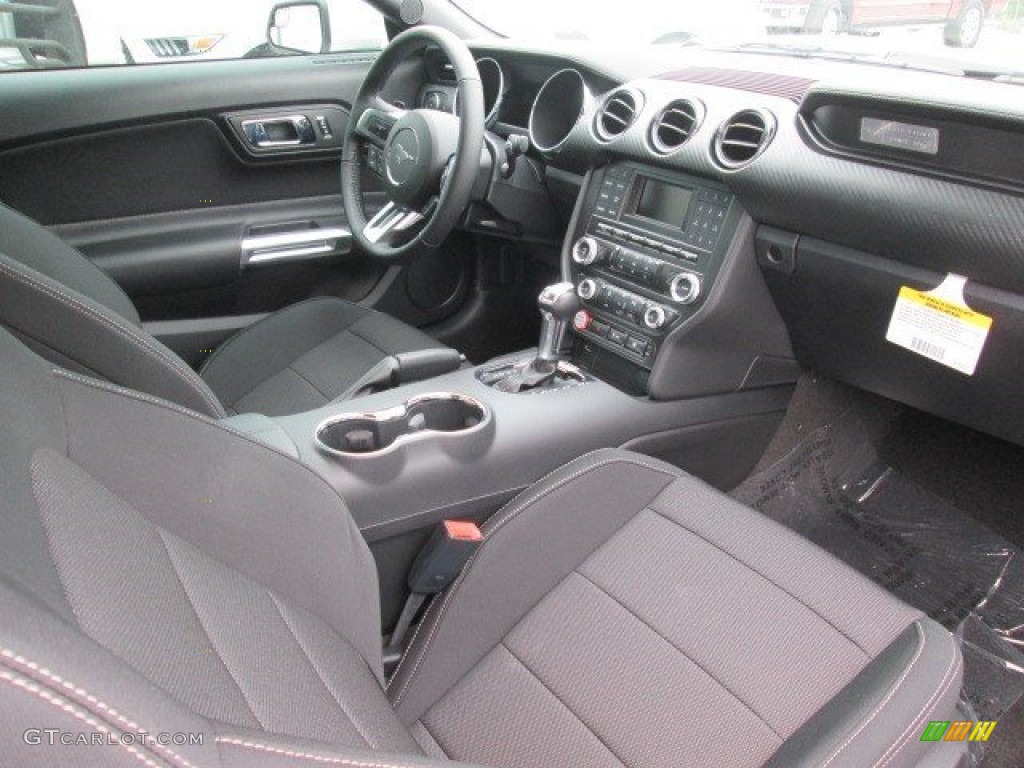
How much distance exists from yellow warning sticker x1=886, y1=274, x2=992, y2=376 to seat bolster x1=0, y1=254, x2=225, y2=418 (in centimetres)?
97

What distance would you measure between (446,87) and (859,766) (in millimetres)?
1764

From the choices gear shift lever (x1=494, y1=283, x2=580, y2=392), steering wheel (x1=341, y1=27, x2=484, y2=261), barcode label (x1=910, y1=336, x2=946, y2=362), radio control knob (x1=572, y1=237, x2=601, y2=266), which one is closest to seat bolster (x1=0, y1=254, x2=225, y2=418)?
gear shift lever (x1=494, y1=283, x2=580, y2=392)

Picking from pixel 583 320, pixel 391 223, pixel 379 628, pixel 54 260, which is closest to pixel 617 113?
pixel 583 320

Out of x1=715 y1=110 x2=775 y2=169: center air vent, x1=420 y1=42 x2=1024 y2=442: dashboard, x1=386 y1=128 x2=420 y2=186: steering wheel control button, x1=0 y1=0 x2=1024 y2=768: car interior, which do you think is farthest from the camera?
x1=386 y1=128 x2=420 y2=186: steering wheel control button

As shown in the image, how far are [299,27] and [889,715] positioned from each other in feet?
6.81

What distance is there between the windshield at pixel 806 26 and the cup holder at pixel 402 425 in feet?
3.11

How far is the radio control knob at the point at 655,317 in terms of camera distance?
1608 millimetres

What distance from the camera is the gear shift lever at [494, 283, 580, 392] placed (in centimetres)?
162

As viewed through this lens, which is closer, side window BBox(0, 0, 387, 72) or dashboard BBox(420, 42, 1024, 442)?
dashboard BBox(420, 42, 1024, 442)

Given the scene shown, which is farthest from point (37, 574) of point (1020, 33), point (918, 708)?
point (1020, 33)

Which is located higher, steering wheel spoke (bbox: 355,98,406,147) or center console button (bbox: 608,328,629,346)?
steering wheel spoke (bbox: 355,98,406,147)

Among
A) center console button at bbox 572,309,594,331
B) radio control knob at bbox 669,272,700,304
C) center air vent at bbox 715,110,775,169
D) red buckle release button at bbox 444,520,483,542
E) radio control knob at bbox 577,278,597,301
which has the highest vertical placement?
center air vent at bbox 715,110,775,169

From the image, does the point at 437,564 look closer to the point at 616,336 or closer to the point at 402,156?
the point at 616,336

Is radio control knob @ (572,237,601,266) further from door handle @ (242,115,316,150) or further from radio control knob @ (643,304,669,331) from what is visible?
door handle @ (242,115,316,150)
